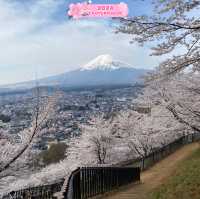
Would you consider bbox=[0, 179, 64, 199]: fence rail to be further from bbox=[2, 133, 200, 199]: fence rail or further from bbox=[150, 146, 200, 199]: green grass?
bbox=[150, 146, 200, 199]: green grass

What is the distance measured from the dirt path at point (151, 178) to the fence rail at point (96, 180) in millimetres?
324

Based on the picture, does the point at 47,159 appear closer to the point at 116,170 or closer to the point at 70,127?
the point at 70,127

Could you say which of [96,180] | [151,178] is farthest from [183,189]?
[151,178]

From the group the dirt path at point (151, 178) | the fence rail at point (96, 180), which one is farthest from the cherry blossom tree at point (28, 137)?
the dirt path at point (151, 178)

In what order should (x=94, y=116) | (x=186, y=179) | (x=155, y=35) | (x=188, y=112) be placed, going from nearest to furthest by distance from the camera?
(x=155, y=35) → (x=186, y=179) → (x=188, y=112) → (x=94, y=116)

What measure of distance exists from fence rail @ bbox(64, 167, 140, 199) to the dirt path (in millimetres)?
324

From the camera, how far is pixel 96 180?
13961 millimetres

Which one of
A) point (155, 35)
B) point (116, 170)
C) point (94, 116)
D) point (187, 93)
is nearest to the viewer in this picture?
point (155, 35)

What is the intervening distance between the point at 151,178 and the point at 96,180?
7248 millimetres

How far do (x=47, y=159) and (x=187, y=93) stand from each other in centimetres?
2387

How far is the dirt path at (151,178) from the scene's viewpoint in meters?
14.5

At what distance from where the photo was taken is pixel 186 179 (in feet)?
38.7

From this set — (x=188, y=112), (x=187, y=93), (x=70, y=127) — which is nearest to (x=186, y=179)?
(x=187, y=93)

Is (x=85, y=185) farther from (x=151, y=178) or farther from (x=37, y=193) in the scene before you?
(x=151, y=178)
